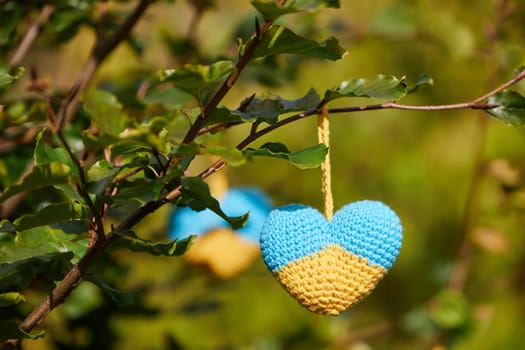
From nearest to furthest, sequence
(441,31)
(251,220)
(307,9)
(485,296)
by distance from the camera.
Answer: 1. (307,9)
2. (251,220)
3. (441,31)
4. (485,296)

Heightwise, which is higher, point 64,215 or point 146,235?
point 64,215

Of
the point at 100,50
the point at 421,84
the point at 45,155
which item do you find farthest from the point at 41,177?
the point at 100,50

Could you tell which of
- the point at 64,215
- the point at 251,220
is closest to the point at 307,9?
the point at 64,215

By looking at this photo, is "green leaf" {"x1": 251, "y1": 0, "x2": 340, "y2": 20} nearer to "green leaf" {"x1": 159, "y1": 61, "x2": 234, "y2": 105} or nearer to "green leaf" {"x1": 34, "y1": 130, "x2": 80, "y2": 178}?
"green leaf" {"x1": 159, "y1": 61, "x2": 234, "y2": 105}

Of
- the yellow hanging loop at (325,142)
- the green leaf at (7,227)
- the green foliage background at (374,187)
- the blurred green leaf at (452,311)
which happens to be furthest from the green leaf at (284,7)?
the blurred green leaf at (452,311)

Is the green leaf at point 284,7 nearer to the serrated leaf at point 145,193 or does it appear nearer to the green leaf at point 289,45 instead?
the green leaf at point 289,45

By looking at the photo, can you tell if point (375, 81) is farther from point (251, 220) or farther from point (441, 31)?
point (441, 31)

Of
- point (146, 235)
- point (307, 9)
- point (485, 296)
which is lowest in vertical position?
point (485, 296)
